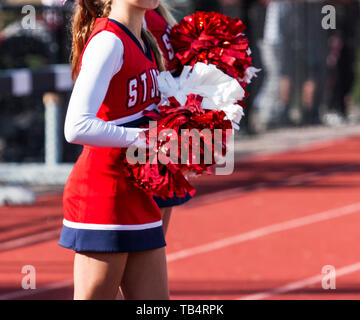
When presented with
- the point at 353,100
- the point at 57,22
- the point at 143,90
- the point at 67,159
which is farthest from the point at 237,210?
the point at 353,100

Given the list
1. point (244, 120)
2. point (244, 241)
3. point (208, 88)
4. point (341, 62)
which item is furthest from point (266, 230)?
point (341, 62)

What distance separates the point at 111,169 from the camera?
2.78m

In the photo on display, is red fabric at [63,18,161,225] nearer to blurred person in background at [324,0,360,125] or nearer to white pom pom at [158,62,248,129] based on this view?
white pom pom at [158,62,248,129]

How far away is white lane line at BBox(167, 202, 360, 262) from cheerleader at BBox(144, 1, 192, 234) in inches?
120

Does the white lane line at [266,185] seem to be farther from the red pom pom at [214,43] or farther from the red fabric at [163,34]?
the red pom pom at [214,43]

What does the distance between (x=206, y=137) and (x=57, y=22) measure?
8.54 meters

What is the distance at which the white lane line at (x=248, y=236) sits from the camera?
561 cm

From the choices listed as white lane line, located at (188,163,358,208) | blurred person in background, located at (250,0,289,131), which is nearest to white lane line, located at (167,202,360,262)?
white lane line, located at (188,163,358,208)

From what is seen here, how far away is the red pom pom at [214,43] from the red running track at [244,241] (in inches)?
98.3

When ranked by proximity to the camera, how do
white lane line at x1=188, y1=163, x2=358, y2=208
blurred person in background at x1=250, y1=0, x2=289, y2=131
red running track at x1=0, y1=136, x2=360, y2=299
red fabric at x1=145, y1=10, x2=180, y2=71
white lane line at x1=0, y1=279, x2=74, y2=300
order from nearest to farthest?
red fabric at x1=145, y1=10, x2=180, y2=71 → white lane line at x1=0, y1=279, x2=74, y2=300 → red running track at x1=0, y1=136, x2=360, y2=299 → white lane line at x1=188, y1=163, x2=358, y2=208 → blurred person in background at x1=250, y1=0, x2=289, y2=131

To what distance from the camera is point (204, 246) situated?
6.81 metres

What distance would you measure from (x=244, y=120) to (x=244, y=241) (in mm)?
7324

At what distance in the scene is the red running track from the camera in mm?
5598
